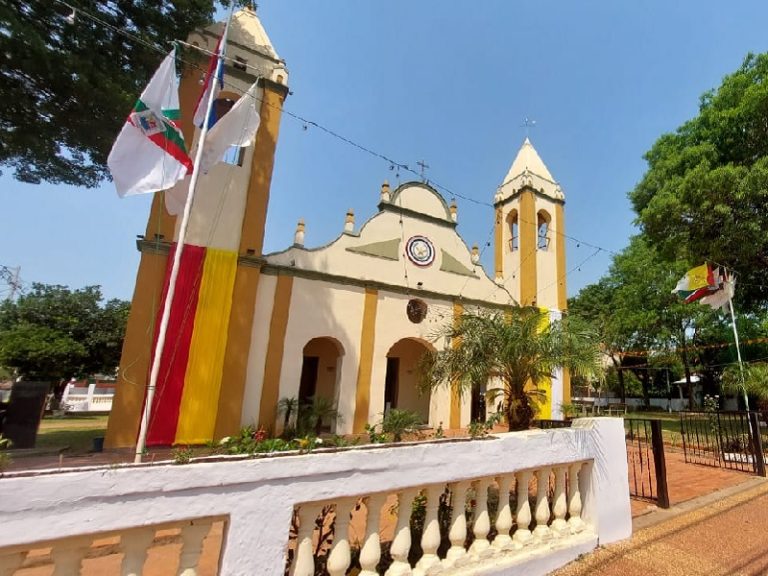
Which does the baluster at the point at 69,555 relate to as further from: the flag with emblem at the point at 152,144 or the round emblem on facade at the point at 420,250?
the round emblem on facade at the point at 420,250

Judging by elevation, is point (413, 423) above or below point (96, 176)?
below

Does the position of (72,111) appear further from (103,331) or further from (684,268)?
(684,268)

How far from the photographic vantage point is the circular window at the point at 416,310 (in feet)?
43.9

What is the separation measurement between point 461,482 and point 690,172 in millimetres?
12943

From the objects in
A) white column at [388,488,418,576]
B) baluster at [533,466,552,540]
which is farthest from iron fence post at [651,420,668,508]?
white column at [388,488,418,576]

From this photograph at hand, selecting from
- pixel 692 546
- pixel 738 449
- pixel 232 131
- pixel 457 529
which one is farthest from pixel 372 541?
pixel 738 449

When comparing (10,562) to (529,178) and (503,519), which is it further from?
(529,178)

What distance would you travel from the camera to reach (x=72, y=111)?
824cm

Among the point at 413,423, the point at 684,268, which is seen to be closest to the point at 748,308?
the point at 684,268

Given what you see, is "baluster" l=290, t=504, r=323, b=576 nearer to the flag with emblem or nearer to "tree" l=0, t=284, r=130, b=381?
the flag with emblem

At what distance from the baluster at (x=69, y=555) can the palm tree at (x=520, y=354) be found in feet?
16.4

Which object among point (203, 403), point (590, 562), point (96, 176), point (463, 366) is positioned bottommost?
point (590, 562)

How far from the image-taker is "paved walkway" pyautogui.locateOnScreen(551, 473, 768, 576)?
3363mm

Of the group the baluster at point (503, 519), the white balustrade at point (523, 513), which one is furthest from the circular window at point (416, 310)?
the baluster at point (503, 519)
